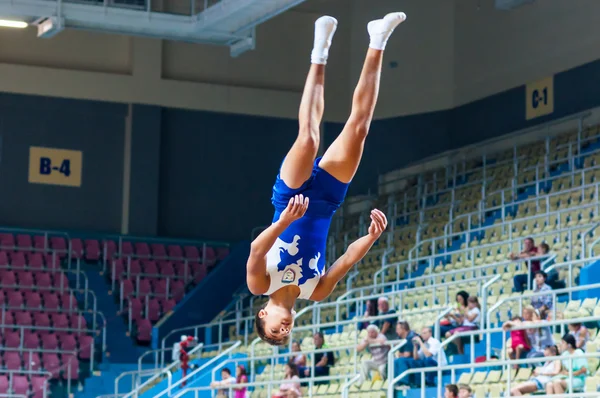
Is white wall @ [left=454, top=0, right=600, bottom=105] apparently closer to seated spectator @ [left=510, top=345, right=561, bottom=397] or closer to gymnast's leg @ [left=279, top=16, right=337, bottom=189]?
seated spectator @ [left=510, top=345, right=561, bottom=397]

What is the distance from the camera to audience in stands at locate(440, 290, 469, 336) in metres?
14.9

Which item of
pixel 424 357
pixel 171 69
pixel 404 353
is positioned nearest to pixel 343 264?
pixel 424 357

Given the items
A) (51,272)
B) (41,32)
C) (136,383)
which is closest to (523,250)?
(136,383)

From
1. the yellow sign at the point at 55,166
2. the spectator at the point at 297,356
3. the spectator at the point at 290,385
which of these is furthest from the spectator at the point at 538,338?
the yellow sign at the point at 55,166

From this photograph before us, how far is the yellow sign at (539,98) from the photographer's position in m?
22.4

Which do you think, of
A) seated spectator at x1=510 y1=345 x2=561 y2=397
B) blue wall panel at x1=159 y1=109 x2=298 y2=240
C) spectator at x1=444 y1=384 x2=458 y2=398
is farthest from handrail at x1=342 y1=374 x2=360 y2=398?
blue wall panel at x1=159 y1=109 x2=298 y2=240

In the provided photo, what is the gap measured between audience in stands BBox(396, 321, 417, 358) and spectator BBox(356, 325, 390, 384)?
20 cm

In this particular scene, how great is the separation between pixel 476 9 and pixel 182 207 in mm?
7673

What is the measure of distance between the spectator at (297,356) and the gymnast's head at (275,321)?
25.3 feet

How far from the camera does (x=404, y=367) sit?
47.8 feet

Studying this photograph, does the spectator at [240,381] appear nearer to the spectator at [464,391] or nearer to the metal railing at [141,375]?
the metal railing at [141,375]

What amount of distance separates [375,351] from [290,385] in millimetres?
1208

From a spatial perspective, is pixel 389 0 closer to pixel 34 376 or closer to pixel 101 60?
pixel 101 60

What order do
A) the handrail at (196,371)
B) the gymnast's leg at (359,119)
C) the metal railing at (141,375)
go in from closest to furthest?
the gymnast's leg at (359,119), the handrail at (196,371), the metal railing at (141,375)
